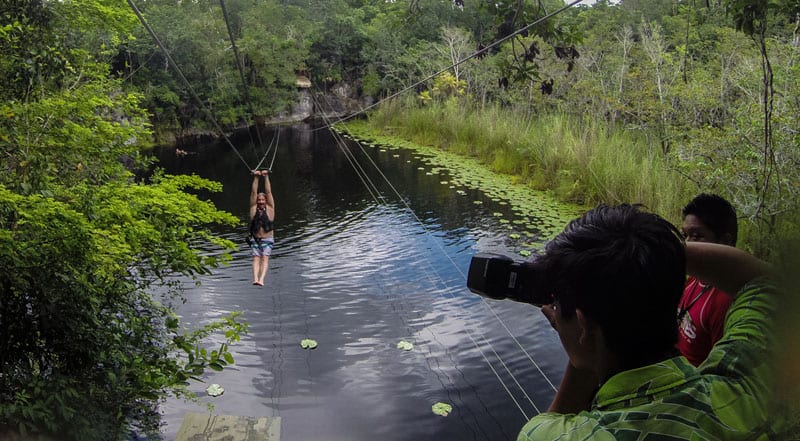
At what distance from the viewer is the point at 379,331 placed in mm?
5016

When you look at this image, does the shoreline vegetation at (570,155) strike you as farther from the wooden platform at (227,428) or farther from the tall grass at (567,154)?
the wooden platform at (227,428)

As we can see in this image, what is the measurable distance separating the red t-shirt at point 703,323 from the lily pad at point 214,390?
11.2 ft

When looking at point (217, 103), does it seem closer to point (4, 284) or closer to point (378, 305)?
point (378, 305)

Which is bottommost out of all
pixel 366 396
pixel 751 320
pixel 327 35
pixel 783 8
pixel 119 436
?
pixel 366 396

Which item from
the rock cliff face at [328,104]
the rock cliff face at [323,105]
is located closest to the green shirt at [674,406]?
the rock cliff face at [323,105]

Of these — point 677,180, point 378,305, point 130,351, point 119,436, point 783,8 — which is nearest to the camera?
point 783,8

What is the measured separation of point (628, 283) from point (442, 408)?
3432mm

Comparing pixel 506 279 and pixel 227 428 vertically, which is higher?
pixel 506 279

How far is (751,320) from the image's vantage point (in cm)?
79

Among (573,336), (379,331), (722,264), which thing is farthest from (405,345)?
(573,336)

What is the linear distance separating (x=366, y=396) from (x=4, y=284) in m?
2.43

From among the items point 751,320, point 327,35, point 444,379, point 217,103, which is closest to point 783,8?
point 751,320

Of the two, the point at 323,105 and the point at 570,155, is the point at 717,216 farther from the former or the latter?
the point at 323,105

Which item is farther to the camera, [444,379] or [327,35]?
[327,35]
